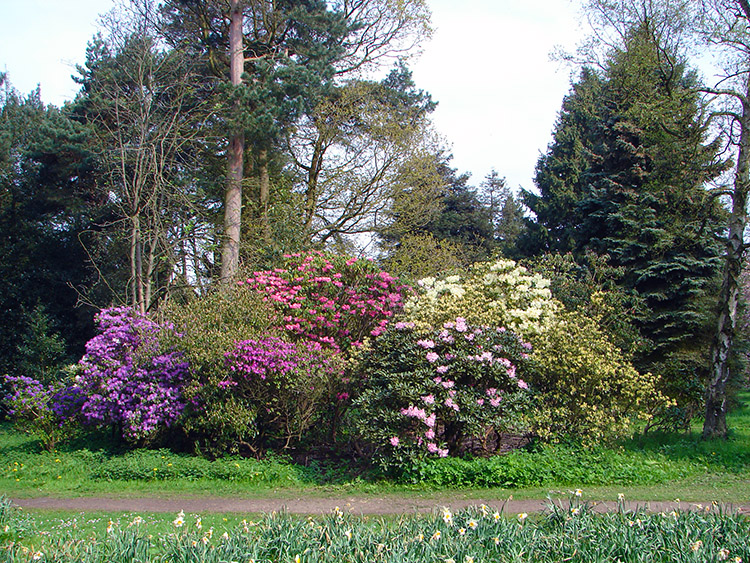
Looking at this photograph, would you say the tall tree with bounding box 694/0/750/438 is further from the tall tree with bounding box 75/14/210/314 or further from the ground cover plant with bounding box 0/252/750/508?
the tall tree with bounding box 75/14/210/314

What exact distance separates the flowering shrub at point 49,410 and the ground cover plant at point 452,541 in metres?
6.76

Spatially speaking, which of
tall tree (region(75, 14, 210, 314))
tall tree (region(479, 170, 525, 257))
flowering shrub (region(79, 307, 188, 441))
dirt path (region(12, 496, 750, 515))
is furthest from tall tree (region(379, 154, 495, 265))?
dirt path (region(12, 496, 750, 515))

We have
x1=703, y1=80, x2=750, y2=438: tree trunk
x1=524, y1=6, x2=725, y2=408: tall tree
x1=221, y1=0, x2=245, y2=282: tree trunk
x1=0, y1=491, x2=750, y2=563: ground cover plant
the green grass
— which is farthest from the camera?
x1=221, y1=0, x2=245, y2=282: tree trunk

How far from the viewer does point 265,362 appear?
8727 millimetres

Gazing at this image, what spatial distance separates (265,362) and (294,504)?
229 centimetres

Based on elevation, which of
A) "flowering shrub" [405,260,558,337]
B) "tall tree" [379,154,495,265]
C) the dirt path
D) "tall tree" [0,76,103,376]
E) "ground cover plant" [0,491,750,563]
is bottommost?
the dirt path

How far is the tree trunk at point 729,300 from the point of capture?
372 inches

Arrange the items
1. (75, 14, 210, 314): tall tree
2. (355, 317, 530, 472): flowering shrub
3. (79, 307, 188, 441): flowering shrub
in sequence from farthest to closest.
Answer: (75, 14, 210, 314): tall tree
(79, 307, 188, 441): flowering shrub
(355, 317, 530, 472): flowering shrub

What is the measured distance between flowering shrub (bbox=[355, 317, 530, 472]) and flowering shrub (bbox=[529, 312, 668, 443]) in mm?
470

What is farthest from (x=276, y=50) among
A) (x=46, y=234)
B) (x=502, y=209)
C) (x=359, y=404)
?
(x=502, y=209)

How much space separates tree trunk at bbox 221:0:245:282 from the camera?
15992mm

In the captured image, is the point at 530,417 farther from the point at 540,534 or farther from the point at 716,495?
the point at 540,534

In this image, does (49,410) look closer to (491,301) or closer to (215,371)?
(215,371)

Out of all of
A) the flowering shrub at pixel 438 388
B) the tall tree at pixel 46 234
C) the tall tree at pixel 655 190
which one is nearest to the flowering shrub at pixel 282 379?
the flowering shrub at pixel 438 388
